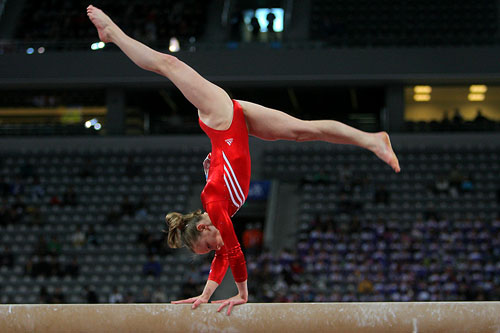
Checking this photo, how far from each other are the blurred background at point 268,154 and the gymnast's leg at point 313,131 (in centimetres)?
725

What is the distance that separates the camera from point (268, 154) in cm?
1514

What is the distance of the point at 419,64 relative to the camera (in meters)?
14.8

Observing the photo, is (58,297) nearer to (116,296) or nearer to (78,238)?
(116,296)

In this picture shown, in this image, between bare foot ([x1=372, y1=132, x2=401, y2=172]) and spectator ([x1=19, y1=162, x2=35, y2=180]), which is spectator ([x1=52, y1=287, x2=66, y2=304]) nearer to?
spectator ([x1=19, y1=162, x2=35, y2=180])

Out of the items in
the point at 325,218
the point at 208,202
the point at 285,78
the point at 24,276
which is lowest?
the point at 24,276

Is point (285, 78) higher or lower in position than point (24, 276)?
higher

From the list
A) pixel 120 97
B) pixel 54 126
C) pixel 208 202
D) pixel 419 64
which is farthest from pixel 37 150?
pixel 208 202

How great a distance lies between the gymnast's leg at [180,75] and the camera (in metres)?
3.97

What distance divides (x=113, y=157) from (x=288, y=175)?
4.22 meters

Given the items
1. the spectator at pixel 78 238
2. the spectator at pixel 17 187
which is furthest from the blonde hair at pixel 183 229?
the spectator at pixel 17 187

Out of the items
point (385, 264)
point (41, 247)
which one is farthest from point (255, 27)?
point (41, 247)

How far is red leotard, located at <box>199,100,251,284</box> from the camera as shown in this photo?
148 inches

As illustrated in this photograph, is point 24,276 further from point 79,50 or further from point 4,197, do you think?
point 79,50

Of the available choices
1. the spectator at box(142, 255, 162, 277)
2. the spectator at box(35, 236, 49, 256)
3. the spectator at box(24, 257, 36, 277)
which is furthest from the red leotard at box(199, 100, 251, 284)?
the spectator at box(35, 236, 49, 256)
